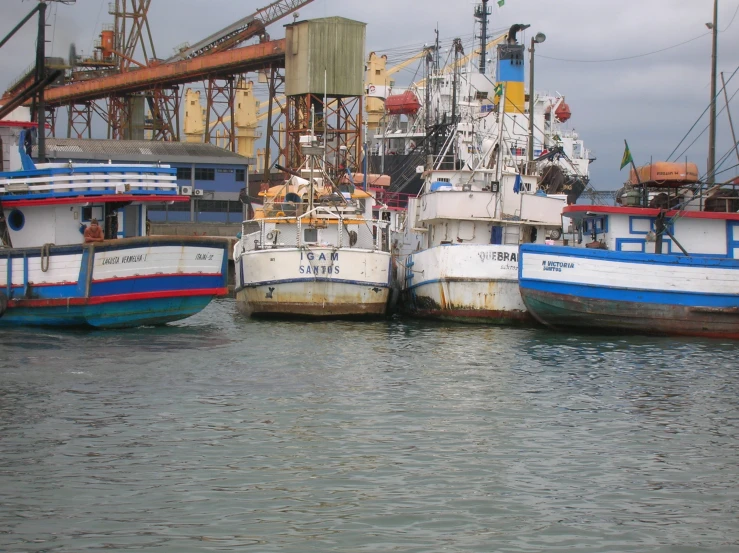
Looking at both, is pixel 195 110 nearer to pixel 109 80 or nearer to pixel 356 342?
pixel 109 80

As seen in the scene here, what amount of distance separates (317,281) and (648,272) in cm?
909

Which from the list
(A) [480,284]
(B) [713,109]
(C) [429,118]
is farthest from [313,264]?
(C) [429,118]

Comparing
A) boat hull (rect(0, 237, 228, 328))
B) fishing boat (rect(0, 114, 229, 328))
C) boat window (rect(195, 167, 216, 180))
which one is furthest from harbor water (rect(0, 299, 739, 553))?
boat window (rect(195, 167, 216, 180))

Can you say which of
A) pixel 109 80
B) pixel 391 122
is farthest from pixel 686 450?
pixel 391 122

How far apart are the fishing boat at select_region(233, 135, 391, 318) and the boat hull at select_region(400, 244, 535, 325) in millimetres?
1937

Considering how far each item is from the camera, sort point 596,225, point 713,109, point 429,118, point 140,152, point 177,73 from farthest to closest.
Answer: point 429,118 → point 177,73 → point 140,152 → point 713,109 → point 596,225

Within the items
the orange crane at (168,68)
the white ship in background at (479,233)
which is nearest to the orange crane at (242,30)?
the orange crane at (168,68)

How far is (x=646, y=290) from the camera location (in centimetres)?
2539

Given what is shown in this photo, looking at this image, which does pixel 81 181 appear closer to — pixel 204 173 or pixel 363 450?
pixel 363 450

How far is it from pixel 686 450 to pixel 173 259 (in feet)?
48.7

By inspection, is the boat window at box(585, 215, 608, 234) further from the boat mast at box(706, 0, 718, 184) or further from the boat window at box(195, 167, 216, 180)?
the boat window at box(195, 167, 216, 180)

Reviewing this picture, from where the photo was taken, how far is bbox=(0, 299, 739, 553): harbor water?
9883mm

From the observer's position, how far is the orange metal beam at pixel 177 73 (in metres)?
62.8

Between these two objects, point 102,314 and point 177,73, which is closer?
point 102,314
